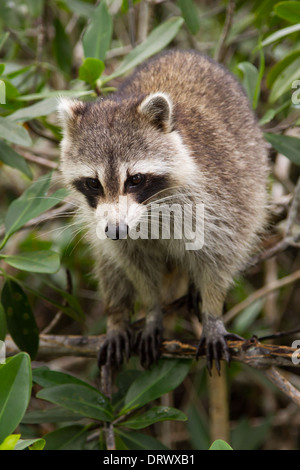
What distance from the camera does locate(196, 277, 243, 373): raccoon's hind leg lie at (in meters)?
3.21

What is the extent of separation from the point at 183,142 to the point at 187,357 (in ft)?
3.74

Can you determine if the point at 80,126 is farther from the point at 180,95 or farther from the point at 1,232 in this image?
the point at 1,232

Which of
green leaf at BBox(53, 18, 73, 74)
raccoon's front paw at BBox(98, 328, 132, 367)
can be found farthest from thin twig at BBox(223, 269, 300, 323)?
green leaf at BBox(53, 18, 73, 74)

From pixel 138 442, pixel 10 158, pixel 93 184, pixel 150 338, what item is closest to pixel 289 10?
pixel 93 184

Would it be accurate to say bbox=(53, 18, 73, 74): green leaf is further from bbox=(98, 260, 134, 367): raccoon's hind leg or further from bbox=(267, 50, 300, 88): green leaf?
bbox=(98, 260, 134, 367): raccoon's hind leg

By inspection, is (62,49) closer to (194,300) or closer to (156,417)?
(194,300)

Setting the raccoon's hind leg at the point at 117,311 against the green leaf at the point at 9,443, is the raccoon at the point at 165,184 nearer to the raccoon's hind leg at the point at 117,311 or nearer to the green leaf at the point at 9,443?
the raccoon's hind leg at the point at 117,311

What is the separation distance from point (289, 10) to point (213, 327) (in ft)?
5.96

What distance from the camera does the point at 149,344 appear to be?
342cm

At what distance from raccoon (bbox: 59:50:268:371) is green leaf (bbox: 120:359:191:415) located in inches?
5.3

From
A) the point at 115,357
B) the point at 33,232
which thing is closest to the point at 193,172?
the point at 115,357

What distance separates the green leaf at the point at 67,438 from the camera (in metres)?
2.99

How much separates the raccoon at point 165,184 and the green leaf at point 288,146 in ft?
0.55

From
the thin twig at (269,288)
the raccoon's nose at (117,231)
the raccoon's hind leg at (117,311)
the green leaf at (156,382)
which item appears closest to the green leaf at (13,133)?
the raccoon's nose at (117,231)
